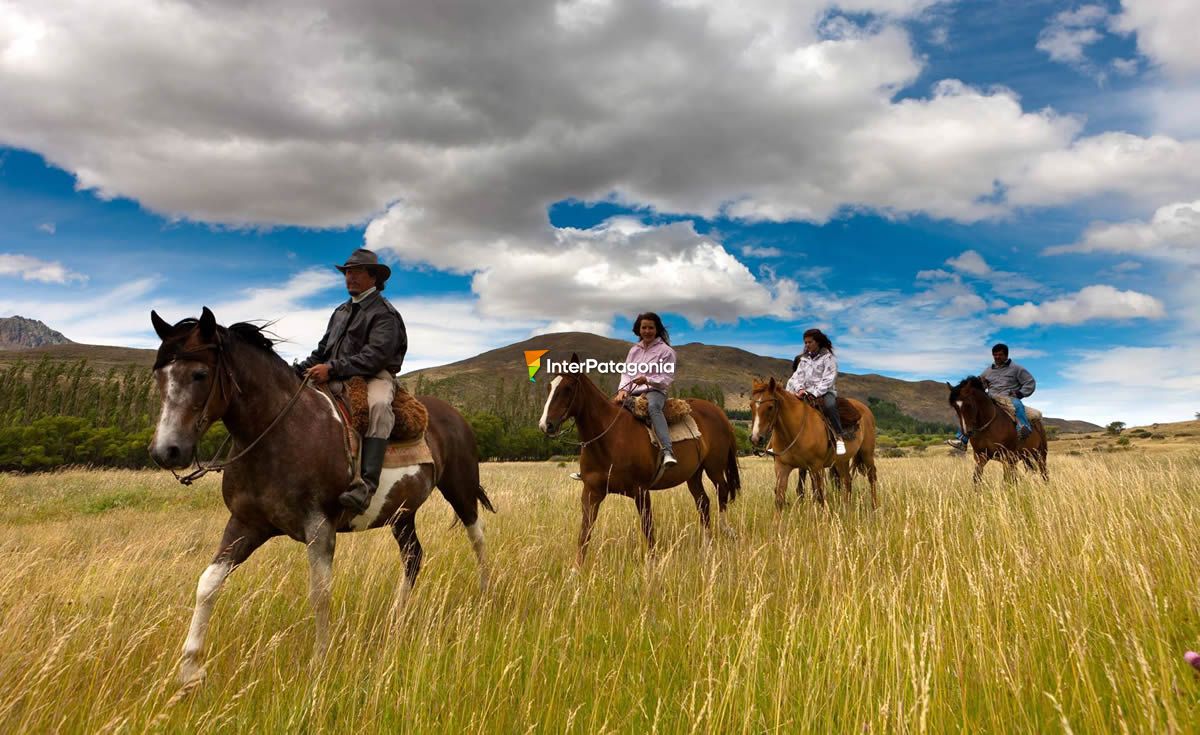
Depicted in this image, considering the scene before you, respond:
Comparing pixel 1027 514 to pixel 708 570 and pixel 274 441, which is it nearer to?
pixel 708 570

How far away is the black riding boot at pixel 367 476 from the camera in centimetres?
467

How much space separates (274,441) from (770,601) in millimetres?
4222

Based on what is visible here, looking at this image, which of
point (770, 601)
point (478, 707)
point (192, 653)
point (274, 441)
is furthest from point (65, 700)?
point (770, 601)

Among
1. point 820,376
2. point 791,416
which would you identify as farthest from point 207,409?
point 820,376

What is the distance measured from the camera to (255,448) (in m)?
4.44

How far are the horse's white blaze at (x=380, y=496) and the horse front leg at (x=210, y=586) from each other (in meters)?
0.70

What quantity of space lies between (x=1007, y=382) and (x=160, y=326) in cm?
1554

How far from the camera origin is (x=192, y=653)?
3.83m

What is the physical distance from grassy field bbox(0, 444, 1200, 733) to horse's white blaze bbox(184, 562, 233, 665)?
19 centimetres

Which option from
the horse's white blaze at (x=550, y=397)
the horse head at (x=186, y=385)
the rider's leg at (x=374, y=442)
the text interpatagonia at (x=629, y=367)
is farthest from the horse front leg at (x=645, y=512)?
the horse head at (x=186, y=385)

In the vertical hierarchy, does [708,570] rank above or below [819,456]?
below

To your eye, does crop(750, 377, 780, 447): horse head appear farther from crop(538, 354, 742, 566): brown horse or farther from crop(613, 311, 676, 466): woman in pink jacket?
crop(613, 311, 676, 466): woman in pink jacket

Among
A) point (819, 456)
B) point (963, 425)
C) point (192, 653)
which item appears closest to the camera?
point (192, 653)

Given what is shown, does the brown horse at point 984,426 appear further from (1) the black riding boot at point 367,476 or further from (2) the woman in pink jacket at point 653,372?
(1) the black riding boot at point 367,476
